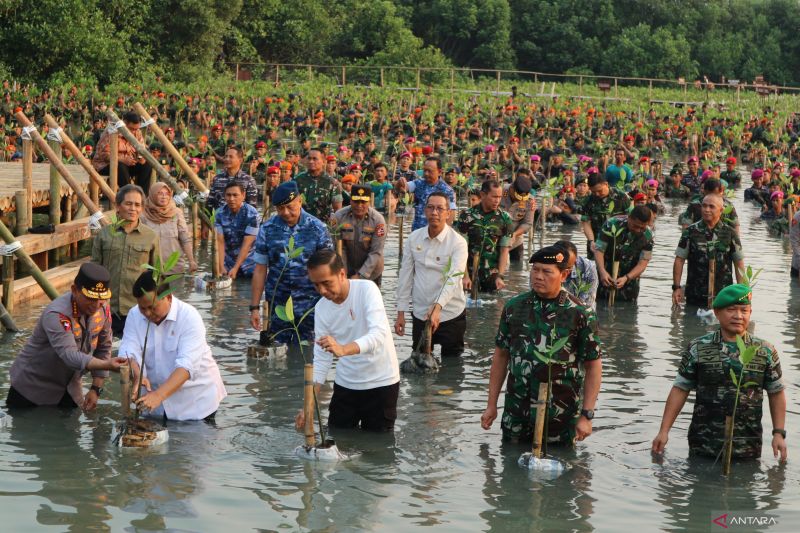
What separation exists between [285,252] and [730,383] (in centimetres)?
428

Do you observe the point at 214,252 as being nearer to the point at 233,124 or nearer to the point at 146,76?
the point at 233,124

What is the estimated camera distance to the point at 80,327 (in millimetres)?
8477

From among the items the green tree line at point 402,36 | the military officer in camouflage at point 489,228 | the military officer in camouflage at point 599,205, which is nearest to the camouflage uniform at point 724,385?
the military officer in camouflage at point 489,228

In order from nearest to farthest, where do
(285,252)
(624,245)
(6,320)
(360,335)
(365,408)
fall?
(360,335)
(365,408)
(285,252)
(6,320)
(624,245)

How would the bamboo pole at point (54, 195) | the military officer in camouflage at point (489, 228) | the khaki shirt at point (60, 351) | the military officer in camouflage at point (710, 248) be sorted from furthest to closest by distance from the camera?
the bamboo pole at point (54, 195)
the military officer in camouflage at point (710, 248)
the military officer in camouflage at point (489, 228)
the khaki shirt at point (60, 351)

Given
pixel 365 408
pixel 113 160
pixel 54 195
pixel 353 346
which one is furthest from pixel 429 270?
pixel 113 160

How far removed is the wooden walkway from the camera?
14797 mm

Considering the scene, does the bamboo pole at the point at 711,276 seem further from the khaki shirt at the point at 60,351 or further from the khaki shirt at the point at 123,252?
the khaki shirt at the point at 60,351

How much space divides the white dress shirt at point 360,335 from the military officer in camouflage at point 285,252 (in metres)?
2.53

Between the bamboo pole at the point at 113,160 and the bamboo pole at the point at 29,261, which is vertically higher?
the bamboo pole at the point at 113,160

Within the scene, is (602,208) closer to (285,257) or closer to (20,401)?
(285,257)

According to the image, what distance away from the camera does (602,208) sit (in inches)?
575

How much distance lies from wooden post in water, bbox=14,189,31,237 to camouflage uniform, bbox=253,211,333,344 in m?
4.68

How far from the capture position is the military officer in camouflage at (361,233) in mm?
12180
